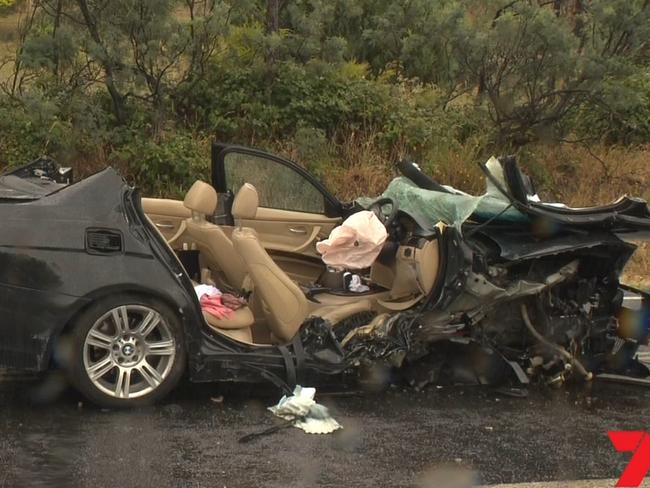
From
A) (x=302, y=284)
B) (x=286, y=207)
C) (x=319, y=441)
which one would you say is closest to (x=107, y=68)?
(x=286, y=207)

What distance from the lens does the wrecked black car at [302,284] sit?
4.73 m

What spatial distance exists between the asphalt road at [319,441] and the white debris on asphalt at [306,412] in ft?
0.23

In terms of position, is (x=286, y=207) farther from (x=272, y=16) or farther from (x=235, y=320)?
(x=272, y=16)

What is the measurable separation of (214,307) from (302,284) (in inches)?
44.5

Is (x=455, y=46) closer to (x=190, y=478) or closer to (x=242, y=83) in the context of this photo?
(x=242, y=83)

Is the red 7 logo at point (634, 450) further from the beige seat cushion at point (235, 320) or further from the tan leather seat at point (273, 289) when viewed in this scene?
the beige seat cushion at point (235, 320)

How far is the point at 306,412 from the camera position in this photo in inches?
197

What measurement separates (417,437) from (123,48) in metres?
8.97

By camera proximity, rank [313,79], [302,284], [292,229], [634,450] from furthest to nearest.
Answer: [313,79], [292,229], [302,284], [634,450]

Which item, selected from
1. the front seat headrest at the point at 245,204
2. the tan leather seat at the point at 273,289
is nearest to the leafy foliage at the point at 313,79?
the front seat headrest at the point at 245,204

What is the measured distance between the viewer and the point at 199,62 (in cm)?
1332

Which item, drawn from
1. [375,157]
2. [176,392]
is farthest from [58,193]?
[375,157]

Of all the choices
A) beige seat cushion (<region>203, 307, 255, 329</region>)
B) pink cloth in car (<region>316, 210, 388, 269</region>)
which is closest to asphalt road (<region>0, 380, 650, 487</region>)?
beige seat cushion (<region>203, 307, 255, 329</region>)

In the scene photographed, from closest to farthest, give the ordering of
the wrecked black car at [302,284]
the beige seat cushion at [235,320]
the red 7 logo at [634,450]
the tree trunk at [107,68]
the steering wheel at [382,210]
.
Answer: the red 7 logo at [634,450] < the wrecked black car at [302,284] < the beige seat cushion at [235,320] < the steering wheel at [382,210] < the tree trunk at [107,68]
